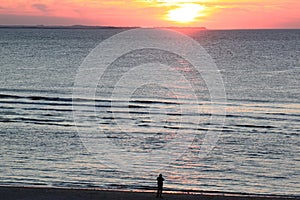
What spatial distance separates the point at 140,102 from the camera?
61.2 meters

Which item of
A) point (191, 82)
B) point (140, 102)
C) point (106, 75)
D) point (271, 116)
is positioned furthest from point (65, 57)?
point (271, 116)

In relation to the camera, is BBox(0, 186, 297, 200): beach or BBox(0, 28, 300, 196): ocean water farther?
BBox(0, 28, 300, 196): ocean water

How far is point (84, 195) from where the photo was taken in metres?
27.2

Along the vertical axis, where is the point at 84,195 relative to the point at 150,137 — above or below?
below

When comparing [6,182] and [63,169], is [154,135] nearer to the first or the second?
[63,169]

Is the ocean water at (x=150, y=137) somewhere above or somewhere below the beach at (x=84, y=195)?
above

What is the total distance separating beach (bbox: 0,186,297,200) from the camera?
87.3 ft

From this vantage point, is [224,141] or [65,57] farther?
[65,57]

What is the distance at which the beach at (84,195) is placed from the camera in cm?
2661

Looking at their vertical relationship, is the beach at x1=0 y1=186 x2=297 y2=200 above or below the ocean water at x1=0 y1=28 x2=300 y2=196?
below

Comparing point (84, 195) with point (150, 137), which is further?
point (150, 137)

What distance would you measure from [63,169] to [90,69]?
227 ft

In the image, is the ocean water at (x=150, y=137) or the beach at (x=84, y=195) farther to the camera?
the ocean water at (x=150, y=137)

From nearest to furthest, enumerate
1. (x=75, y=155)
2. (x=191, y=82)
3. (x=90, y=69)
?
(x=75, y=155), (x=191, y=82), (x=90, y=69)
